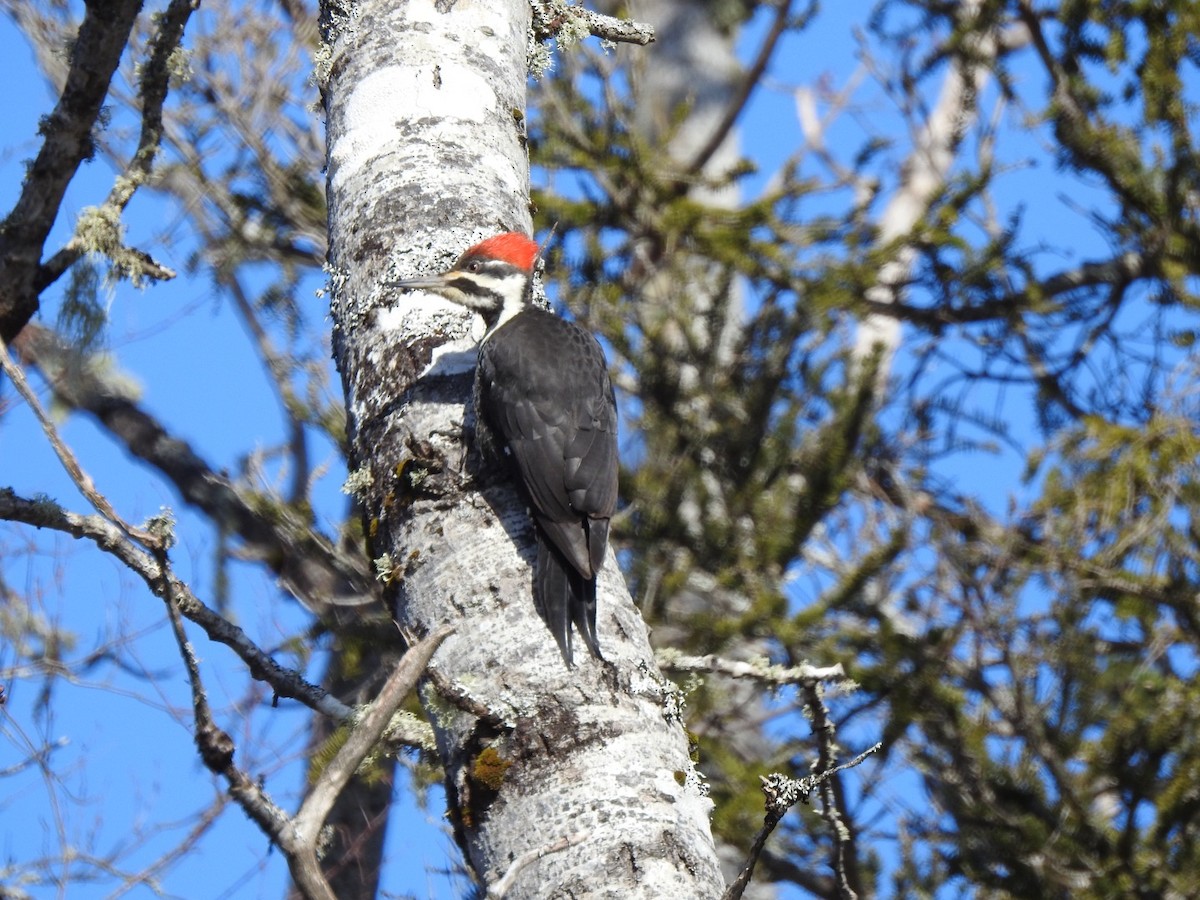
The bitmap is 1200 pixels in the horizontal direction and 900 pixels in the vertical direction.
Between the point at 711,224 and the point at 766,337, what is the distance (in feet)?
1.99

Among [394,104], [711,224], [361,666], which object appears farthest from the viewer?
[711,224]

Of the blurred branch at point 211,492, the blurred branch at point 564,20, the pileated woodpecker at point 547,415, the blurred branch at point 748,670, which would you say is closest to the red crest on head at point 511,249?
the pileated woodpecker at point 547,415

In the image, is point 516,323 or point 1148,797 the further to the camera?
point 1148,797

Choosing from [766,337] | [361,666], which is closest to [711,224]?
[766,337]

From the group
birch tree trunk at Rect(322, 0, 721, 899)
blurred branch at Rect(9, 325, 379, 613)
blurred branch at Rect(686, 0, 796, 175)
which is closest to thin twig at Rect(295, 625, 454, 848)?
birch tree trunk at Rect(322, 0, 721, 899)

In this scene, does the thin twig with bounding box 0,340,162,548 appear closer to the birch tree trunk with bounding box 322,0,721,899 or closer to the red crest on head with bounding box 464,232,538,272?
the birch tree trunk with bounding box 322,0,721,899

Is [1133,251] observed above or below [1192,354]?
above

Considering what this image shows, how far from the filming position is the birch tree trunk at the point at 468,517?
189cm

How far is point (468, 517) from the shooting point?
94.3 inches

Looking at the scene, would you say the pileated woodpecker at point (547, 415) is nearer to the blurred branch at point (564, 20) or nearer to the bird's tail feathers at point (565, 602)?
the bird's tail feathers at point (565, 602)

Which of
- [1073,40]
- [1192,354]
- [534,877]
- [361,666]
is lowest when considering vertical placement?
[534,877]

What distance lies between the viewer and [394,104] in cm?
285

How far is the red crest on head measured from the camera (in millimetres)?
2789

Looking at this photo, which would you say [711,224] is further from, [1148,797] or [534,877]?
[534,877]
